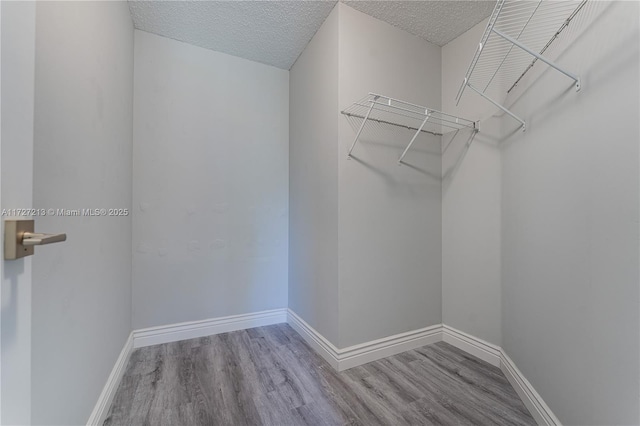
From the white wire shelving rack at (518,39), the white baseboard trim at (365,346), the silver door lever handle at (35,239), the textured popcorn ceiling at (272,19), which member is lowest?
the white baseboard trim at (365,346)

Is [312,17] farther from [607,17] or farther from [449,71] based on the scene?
[607,17]

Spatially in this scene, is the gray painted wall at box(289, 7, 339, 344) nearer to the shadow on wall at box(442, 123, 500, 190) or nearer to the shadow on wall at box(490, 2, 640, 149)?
the shadow on wall at box(442, 123, 500, 190)

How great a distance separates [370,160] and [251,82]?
4.56ft

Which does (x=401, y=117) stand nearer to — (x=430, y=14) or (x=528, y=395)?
(x=430, y=14)

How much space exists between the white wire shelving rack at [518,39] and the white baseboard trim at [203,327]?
2266mm

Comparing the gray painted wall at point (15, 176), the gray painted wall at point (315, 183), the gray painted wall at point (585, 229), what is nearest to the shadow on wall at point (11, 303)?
the gray painted wall at point (15, 176)

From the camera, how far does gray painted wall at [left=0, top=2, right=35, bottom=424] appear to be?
0.59m

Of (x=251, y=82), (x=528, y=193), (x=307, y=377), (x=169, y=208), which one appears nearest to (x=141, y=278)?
(x=169, y=208)

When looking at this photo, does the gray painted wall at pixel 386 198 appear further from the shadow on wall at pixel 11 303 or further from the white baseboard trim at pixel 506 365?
the shadow on wall at pixel 11 303

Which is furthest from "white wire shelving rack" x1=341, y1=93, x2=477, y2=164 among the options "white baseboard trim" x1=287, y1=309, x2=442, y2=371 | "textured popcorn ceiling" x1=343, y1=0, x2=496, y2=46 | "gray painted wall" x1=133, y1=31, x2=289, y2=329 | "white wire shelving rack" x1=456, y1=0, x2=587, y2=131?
"white baseboard trim" x1=287, y1=309, x2=442, y2=371

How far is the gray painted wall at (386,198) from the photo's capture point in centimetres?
179

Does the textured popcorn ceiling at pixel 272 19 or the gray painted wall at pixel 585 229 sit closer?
the gray painted wall at pixel 585 229

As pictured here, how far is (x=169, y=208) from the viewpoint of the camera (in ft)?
6.82

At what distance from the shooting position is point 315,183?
2.04 meters
